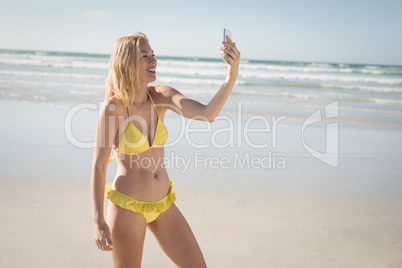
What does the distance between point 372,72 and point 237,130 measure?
23664 millimetres

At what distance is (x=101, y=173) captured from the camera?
2.43 m

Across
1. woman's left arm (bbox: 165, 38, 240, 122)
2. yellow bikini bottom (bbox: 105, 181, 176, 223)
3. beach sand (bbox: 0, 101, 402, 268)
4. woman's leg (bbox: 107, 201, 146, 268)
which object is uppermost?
woman's left arm (bbox: 165, 38, 240, 122)

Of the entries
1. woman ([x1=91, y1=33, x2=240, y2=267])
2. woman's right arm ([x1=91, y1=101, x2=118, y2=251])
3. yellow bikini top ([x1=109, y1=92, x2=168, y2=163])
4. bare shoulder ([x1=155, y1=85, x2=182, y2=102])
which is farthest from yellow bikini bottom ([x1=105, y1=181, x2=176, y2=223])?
bare shoulder ([x1=155, y1=85, x2=182, y2=102])

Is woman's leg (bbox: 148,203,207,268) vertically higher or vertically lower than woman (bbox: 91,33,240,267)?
lower

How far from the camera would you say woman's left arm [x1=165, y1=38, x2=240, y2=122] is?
2548 millimetres

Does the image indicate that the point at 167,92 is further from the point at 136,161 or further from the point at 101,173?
the point at 101,173

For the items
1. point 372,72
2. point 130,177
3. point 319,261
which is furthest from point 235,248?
point 372,72

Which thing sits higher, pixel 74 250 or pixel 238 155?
pixel 238 155

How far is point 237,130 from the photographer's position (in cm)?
913

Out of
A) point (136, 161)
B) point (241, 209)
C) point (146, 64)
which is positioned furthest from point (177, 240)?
A: point (241, 209)

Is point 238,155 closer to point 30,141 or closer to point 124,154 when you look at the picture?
point 30,141

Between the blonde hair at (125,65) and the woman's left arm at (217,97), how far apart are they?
1.06 ft

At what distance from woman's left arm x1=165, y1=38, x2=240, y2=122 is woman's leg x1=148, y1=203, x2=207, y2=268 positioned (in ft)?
2.18

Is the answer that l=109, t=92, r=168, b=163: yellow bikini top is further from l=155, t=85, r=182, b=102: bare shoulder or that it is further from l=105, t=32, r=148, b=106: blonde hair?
l=155, t=85, r=182, b=102: bare shoulder
